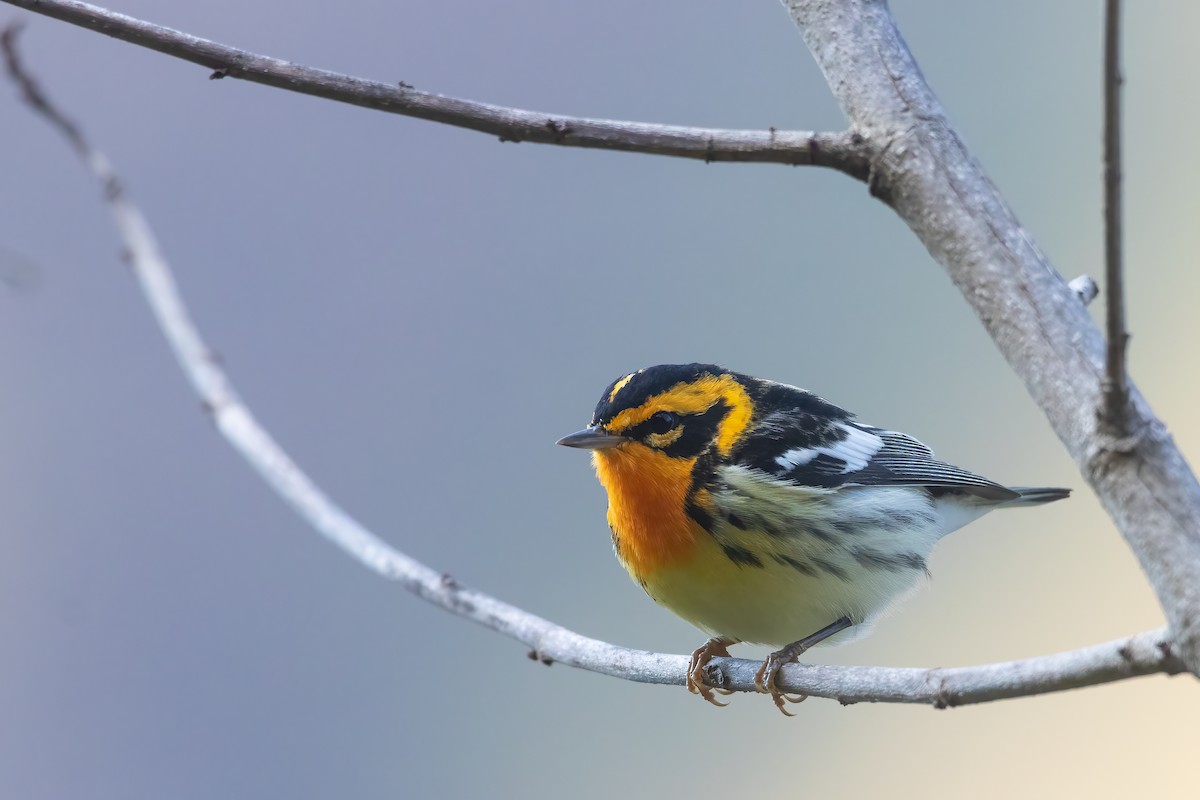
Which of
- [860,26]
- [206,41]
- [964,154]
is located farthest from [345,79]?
[964,154]

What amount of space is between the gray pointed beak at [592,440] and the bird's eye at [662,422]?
0.08 meters

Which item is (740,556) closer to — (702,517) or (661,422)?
(702,517)

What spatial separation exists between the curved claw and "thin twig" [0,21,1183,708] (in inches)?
2.2

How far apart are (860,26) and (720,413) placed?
1.32 m

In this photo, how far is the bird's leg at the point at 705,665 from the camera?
221cm

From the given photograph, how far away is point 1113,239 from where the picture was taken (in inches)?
38.4

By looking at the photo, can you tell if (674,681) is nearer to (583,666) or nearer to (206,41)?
(583,666)

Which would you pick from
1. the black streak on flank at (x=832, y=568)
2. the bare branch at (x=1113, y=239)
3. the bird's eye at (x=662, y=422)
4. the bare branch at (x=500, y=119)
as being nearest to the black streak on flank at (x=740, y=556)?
the black streak on flank at (x=832, y=568)

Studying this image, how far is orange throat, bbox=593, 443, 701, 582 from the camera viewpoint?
236 centimetres

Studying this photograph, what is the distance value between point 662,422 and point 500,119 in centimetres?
122

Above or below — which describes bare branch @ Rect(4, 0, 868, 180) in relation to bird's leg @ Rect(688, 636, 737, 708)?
above

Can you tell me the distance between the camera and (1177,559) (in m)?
0.98

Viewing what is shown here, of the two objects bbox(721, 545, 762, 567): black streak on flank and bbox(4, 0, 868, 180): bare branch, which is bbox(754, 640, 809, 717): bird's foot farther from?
bbox(4, 0, 868, 180): bare branch

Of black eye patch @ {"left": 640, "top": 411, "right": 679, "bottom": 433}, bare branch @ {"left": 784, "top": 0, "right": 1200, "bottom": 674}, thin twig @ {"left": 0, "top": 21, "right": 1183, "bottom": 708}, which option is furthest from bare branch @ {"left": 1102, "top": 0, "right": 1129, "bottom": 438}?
black eye patch @ {"left": 640, "top": 411, "right": 679, "bottom": 433}
